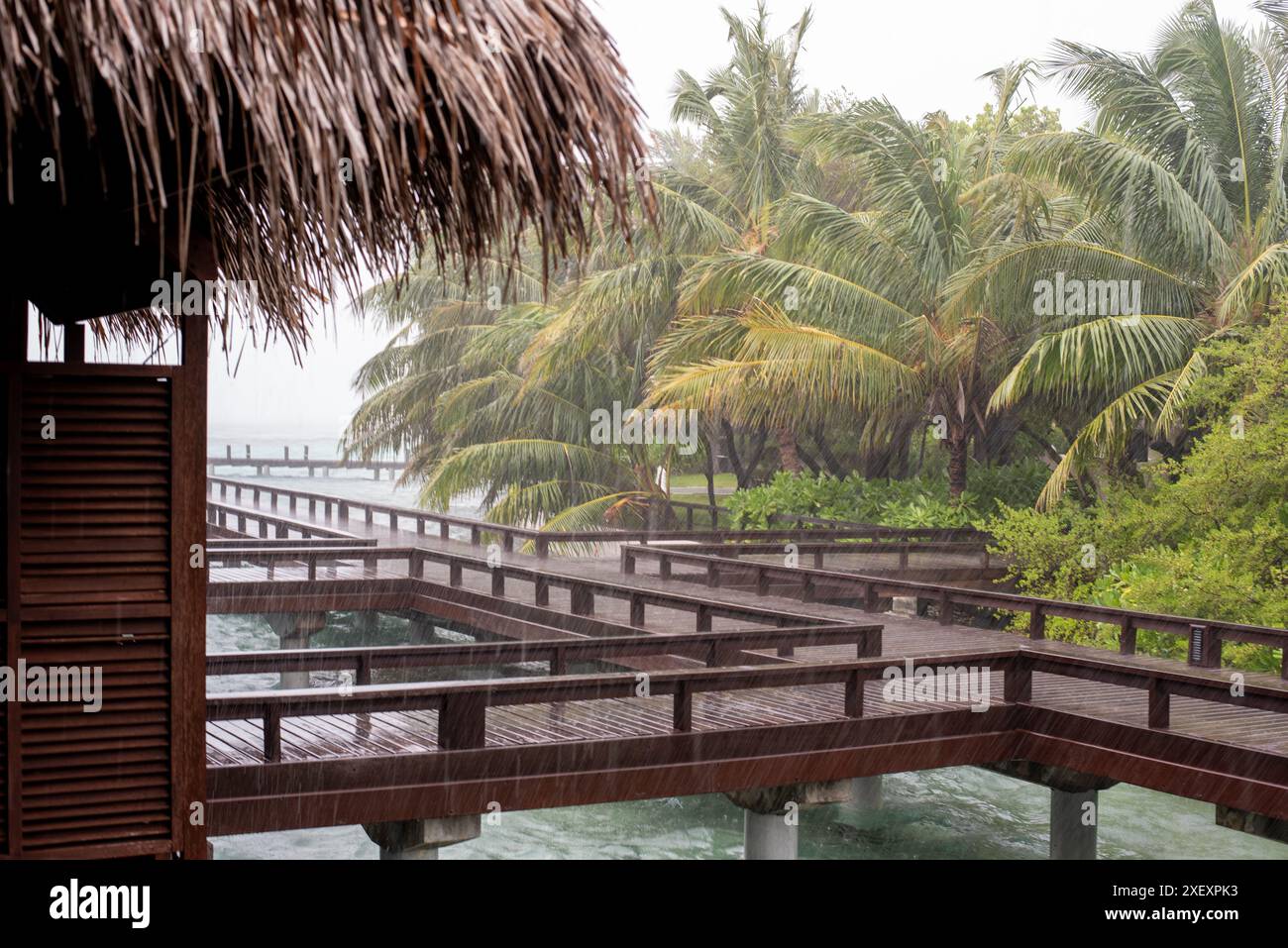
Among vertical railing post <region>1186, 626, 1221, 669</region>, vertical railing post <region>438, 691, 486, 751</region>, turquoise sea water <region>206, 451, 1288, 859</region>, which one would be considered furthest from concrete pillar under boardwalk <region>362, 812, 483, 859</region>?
vertical railing post <region>1186, 626, 1221, 669</region>

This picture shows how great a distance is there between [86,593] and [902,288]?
1990 centimetres

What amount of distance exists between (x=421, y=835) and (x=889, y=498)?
18.9 m

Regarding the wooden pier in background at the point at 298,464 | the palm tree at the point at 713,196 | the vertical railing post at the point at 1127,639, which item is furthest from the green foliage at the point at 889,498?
the wooden pier in background at the point at 298,464

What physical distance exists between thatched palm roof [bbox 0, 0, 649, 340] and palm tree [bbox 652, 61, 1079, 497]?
16336mm

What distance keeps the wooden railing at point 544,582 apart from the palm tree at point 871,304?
5.79 m

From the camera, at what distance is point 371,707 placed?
347 inches

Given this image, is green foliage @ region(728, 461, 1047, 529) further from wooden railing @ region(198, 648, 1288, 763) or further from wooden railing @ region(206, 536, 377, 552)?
wooden railing @ region(198, 648, 1288, 763)

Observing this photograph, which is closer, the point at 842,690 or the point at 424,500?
the point at 842,690

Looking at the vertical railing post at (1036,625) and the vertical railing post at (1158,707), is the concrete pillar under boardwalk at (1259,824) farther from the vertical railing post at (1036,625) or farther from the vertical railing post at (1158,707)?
the vertical railing post at (1036,625)

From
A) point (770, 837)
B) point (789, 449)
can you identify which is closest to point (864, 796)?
point (770, 837)

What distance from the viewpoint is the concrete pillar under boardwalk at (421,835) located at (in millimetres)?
9430

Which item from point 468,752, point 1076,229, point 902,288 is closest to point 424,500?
point 902,288
